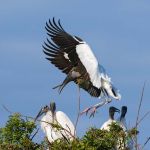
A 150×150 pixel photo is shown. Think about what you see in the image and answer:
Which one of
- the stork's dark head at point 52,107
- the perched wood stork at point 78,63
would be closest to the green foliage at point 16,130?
the perched wood stork at point 78,63

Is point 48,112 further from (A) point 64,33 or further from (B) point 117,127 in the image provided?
(B) point 117,127

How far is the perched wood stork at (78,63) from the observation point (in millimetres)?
16656

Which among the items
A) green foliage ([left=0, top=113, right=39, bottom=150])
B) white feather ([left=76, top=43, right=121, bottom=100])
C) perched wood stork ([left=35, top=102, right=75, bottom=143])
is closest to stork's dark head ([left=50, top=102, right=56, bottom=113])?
perched wood stork ([left=35, top=102, right=75, bottom=143])

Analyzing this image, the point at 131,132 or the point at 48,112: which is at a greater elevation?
the point at 48,112

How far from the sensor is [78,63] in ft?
58.1

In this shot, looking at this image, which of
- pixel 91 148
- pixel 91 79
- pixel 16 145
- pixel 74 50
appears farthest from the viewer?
pixel 74 50

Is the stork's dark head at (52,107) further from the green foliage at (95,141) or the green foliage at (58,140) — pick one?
the green foliage at (95,141)

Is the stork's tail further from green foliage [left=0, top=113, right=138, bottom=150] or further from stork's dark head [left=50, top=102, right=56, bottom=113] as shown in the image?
green foliage [left=0, top=113, right=138, bottom=150]

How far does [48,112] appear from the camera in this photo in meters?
18.3

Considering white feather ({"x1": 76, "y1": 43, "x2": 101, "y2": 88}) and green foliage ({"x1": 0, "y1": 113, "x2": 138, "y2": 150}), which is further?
white feather ({"x1": 76, "y1": 43, "x2": 101, "y2": 88})

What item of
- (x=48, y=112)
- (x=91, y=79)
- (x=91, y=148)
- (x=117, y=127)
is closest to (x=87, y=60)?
(x=91, y=79)

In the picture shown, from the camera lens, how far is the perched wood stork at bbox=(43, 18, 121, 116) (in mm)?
16656

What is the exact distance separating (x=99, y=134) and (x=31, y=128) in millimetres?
1087

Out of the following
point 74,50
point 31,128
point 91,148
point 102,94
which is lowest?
point 91,148
